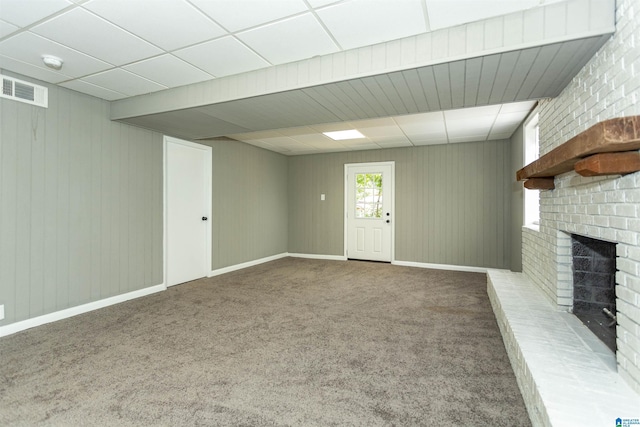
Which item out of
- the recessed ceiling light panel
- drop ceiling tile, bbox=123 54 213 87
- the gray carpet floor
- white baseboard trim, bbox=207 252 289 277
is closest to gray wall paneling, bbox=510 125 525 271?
the gray carpet floor

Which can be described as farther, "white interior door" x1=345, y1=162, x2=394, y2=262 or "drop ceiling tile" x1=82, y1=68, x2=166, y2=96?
"white interior door" x1=345, y1=162, x2=394, y2=262

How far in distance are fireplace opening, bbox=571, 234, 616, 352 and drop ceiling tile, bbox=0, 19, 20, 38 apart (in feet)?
15.0

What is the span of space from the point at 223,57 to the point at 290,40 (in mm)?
666

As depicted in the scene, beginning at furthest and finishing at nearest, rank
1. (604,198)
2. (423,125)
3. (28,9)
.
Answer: (423,125) < (28,9) < (604,198)

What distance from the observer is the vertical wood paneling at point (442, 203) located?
18.9 feet

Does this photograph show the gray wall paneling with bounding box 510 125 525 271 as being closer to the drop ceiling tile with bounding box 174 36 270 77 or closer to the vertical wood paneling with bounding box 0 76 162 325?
the drop ceiling tile with bounding box 174 36 270 77

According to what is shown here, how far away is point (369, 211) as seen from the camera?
22.4ft

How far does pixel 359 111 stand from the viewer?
3.36 m

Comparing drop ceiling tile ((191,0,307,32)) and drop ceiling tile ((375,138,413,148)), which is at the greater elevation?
drop ceiling tile ((375,138,413,148))

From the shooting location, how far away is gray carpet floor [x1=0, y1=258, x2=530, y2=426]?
72.4 inches

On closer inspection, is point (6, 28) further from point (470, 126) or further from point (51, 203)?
point (470, 126)

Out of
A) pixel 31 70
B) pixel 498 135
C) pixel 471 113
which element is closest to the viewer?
pixel 31 70

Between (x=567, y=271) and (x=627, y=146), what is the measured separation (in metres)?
1.52

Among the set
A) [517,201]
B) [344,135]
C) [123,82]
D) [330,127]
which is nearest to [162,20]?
[123,82]
